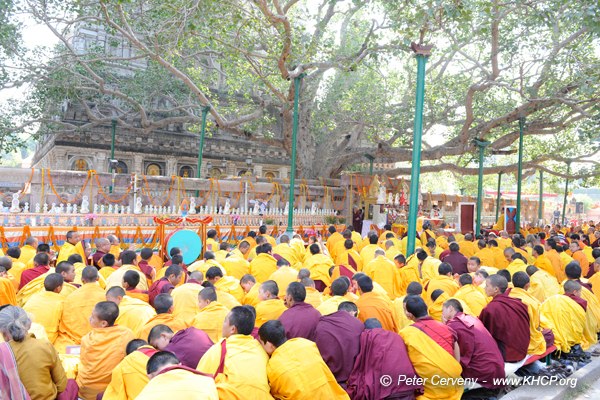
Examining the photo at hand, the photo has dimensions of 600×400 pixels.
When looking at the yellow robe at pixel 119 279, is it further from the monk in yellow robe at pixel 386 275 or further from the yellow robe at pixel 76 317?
the monk in yellow robe at pixel 386 275

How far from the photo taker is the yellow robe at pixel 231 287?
23.1 feet

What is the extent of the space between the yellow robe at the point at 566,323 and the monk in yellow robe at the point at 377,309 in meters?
2.14

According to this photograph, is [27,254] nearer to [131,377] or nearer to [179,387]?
[131,377]

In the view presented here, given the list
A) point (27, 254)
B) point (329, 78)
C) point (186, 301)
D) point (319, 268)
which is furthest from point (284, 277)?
point (329, 78)

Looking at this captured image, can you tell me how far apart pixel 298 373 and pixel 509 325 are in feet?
9.48

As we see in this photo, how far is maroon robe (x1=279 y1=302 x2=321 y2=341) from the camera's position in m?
5.23

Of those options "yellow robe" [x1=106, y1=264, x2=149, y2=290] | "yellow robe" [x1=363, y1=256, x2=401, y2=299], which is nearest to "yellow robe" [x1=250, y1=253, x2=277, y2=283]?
"yellow robe" [x1=363, y1=256, x2=401, y2=299]

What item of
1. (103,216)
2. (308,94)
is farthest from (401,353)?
(308,94)

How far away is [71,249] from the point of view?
9172 millimetres

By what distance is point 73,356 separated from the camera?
5.25 m

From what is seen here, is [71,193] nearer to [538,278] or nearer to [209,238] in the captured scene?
[209,238]

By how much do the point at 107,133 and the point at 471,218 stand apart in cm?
1705

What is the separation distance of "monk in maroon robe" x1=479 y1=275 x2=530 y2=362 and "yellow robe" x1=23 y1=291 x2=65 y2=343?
498 cm

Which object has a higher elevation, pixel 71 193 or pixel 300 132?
pixel 300 132
